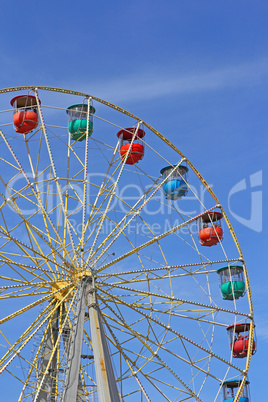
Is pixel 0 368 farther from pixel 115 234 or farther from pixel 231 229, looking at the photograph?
pixel 231 229

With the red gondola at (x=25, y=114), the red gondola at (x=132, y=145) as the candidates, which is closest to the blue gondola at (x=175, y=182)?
the red gondola at (x=132, y=145)

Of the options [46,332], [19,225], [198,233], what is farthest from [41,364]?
[198,233]

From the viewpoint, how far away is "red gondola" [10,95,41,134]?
24.7 meters

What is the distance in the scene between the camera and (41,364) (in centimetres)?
2322

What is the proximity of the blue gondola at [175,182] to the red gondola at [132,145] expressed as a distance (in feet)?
3.73

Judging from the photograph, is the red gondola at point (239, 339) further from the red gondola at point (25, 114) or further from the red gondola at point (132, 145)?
the red gondola at point (25, 114)

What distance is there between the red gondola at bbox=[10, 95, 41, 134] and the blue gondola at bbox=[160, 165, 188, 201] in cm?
496

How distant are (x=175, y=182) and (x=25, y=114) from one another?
5.75 meters

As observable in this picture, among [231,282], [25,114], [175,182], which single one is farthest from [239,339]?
[25,114]

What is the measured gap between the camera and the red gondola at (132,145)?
25.9 metres

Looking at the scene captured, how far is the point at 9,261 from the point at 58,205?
2.91 metres

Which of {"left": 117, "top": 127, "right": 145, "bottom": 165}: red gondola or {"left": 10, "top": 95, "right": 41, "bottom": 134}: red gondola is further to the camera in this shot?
{"left": 117, "top": 127, "right": 145, "bottom": 165}: red gondola

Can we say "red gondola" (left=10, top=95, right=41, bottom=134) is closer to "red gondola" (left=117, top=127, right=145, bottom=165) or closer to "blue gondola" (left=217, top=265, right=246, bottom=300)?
"red gondola" (left=117, top=127, right=145, bottom=165)

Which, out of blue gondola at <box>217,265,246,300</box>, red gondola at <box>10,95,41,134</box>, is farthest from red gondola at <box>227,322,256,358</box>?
red gondola at <box>10,95,41,134</box>
